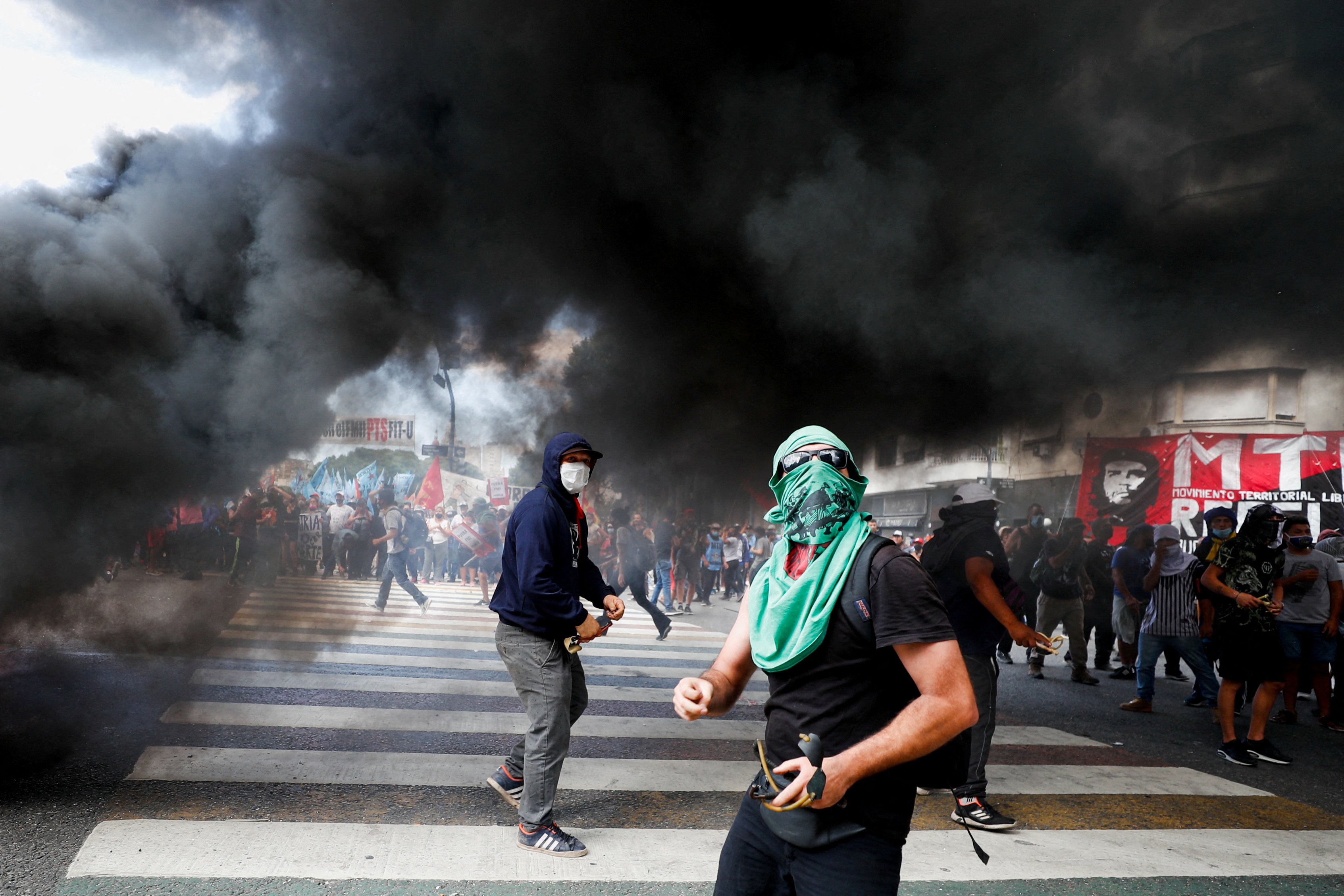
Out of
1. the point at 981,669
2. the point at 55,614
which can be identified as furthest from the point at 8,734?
the point at 981,669

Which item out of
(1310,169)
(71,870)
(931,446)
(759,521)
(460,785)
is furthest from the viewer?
(759,521)

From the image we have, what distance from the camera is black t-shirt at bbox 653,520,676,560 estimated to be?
12.1m

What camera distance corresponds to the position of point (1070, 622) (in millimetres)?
7113

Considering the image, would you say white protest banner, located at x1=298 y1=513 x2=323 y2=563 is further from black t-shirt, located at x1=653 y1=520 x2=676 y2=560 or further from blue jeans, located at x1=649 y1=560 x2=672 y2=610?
black t-shirt, located at x1=653 y1=520 x2=676 y2=560

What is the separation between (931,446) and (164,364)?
9.54 m

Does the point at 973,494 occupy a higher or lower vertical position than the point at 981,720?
higher

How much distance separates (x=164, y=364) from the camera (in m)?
3.88

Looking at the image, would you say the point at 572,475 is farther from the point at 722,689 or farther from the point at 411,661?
the point at 411,661

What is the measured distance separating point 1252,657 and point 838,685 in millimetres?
4309

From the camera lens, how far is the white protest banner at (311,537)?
9.95 metres

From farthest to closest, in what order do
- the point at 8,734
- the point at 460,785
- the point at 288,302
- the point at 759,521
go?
→ the point at 759,521 → the point at 288,302 → the point at 8,734 → the point at 460,785

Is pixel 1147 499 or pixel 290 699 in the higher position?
pixel 1147 499

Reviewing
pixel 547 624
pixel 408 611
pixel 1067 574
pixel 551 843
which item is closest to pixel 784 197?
pixel 1067 574

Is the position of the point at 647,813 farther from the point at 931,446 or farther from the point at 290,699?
the point at 931,446
